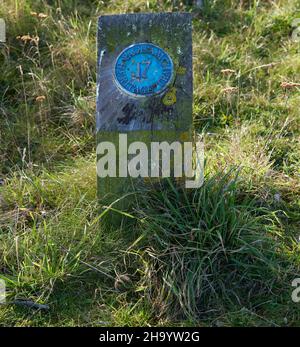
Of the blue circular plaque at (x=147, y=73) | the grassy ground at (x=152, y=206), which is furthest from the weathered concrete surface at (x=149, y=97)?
the grassy ground at (x=152, y=206)

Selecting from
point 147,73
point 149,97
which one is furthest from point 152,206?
point 147,73

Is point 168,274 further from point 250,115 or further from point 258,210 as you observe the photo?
point 250,115

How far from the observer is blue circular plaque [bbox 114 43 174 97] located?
3.33m

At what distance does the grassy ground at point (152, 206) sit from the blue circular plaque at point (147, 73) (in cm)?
60

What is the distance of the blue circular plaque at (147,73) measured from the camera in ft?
10.9

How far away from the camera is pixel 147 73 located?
10.9 feet

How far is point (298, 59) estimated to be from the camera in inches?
189

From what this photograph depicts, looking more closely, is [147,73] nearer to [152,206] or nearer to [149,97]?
[149,97]

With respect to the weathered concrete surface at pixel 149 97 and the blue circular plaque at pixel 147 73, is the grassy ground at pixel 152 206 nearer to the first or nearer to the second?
the weathered concrete surface at pixel 149 97

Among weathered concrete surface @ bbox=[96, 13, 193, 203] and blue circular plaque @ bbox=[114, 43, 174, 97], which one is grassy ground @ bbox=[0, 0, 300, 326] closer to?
weathered concrete surface @ bbox=[96, 13, 193, 203]

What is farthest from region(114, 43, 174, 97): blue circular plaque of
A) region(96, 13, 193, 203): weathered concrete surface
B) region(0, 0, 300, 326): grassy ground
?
region(0, 0, 300, 326): grassy ground

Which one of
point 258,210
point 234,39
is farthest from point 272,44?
point 258,210
